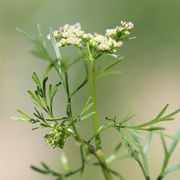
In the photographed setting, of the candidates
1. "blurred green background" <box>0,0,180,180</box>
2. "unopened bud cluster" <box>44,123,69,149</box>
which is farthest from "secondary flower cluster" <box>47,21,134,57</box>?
"blurred green background" <box>0,0,180,180</box>

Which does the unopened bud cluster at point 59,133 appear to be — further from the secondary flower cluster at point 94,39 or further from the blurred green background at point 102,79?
the blurred green background at point 102,79

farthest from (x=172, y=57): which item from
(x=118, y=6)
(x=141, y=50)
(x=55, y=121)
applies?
(x=55, y=121)

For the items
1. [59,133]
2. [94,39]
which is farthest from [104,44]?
[59,133]

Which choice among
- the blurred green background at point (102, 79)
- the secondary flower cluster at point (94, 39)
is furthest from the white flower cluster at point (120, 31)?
the blurred green background at point (102, 79)

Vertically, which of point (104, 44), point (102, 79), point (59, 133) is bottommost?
point (59, 133)

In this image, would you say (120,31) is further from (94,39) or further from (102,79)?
(102,79)

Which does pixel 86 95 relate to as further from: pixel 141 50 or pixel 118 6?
pixel 118 6
